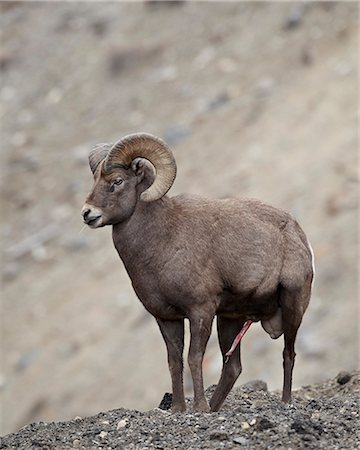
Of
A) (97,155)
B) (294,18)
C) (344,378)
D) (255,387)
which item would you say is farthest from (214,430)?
(294,18)

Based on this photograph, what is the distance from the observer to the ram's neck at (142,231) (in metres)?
14.0

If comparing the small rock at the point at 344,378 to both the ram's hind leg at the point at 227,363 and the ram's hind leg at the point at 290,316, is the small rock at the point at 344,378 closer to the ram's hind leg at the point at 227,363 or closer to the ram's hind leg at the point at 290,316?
the ram's hind leg at the point at 290,316

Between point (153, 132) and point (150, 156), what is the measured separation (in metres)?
35.8

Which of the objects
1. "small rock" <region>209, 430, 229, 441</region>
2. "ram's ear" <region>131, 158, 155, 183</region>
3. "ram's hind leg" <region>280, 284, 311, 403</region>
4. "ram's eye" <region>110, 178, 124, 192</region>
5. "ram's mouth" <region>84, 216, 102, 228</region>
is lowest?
"small rock" <region>209, 430, 229, 441</region>

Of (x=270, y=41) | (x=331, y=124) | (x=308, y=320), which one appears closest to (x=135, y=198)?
(x=308, y=320)

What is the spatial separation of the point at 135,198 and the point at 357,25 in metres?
34.6

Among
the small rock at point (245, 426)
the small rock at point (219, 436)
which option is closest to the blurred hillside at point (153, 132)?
the small rock at point (245, 426)

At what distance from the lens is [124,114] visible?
52.7 m

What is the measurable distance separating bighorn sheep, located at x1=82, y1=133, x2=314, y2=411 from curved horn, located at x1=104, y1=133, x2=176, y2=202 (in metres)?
0.01

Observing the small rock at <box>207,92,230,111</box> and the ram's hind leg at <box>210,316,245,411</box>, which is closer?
the ram's hind leg at <box>210,316,245,411</box>

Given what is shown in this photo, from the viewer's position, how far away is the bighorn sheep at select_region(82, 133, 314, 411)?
13.8 m

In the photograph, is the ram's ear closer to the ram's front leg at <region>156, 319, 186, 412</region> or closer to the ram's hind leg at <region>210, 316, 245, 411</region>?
the ram's front leg at <region>156, 319, 186, 412</region>

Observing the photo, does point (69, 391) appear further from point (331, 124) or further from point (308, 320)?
point (331, 124)

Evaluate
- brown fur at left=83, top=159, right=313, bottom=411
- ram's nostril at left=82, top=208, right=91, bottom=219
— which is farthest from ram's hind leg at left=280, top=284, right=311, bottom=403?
ram's nostril at left=82, top=208, right=91, bottom=219
